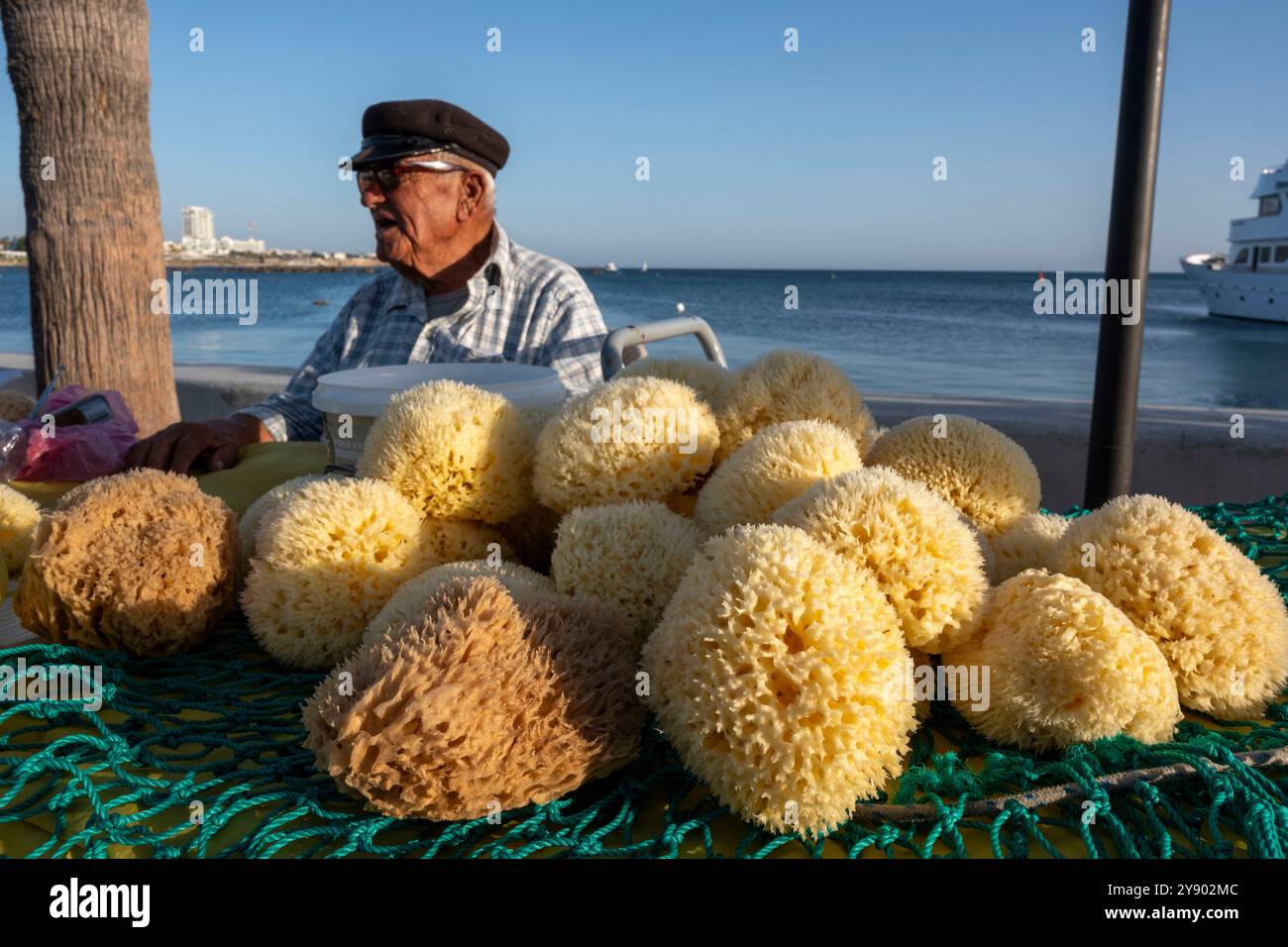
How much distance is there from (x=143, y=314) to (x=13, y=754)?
3.54 meters

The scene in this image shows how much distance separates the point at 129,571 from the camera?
0.98 m

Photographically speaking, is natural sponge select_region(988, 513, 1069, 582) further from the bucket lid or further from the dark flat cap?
the dark flat cap

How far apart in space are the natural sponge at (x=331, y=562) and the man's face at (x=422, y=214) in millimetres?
2245

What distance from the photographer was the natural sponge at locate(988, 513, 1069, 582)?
0.89m

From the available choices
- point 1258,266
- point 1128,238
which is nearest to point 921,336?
point 1258,266

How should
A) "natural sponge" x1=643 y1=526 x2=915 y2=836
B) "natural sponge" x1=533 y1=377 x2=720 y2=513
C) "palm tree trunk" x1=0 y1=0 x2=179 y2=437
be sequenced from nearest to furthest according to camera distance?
"natural sponge" x1=643 y1=526 x2=915 y2=836 < "natural sponge" x1=533 y1=377 x2=720 y2=513 < "palm tree trunk" x1=0 y1=0 x2=179 y2=437

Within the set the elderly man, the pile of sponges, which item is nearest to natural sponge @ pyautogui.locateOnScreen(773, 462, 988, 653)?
the pile of sponges

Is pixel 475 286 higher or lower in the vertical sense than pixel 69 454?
higher

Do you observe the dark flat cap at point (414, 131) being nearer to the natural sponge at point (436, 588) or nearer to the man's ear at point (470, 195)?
the man's ear at point (470, 195)

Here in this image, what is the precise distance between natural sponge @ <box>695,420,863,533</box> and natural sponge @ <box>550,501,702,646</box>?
0.18ft

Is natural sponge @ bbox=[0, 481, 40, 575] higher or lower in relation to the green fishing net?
higher

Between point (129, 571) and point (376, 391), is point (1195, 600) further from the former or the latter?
point (129, 571)

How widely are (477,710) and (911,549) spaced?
37 centimetres
